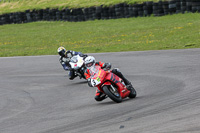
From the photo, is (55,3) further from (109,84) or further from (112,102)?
(109,84)

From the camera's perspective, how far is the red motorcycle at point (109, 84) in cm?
771

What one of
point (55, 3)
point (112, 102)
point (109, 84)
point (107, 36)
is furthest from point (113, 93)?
point (55, 3)

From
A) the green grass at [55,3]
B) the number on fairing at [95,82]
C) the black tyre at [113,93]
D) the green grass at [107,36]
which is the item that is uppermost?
the number on fairing at [95,82]

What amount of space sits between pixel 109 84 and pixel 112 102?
537mm

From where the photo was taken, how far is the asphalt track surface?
6004 millimetres

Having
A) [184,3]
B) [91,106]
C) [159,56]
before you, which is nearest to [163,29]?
[184,3]

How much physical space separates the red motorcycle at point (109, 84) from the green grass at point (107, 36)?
8.69 meters

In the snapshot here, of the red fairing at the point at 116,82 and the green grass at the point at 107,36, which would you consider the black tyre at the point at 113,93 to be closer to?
the red fairing at the point at 116,82

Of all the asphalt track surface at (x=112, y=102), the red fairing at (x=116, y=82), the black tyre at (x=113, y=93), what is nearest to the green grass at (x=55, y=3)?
the asphalt track surface at (x=112, y=102)

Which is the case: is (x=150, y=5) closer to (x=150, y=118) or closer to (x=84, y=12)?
(x=84, y=12)

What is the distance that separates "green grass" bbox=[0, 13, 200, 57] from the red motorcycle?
8694 millimetres

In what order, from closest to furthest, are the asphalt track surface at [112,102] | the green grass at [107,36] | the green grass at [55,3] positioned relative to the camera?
the asphalt track surface at [112,102] → the green grass at [107,36] → the green grass at [55,3]

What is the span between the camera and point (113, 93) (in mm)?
7793

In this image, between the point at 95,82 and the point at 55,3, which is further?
the point at 55,3
